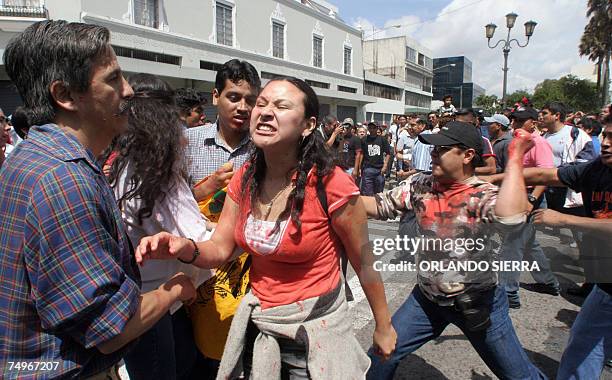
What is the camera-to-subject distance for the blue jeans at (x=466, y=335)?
224 centimetres

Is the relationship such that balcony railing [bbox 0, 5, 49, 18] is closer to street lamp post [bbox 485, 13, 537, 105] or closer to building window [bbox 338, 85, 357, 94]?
street lamp post [bbox 485, 13, 537, 105]

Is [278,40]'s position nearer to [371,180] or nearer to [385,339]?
[371,180]

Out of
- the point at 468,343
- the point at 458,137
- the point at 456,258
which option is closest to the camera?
the point at 456,258

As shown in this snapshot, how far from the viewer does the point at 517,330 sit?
12.3 ft

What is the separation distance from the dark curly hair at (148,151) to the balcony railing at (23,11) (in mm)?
20656

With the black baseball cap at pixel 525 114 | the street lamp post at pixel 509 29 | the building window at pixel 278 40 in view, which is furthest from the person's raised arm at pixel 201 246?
the building window at pixel 278 40

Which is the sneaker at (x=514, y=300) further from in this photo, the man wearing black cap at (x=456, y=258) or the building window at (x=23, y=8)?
the building window at (x=23, y=8)

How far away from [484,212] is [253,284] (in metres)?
1.21

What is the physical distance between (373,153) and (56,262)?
8.37 m

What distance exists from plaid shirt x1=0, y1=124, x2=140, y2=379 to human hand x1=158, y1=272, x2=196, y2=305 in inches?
10.1

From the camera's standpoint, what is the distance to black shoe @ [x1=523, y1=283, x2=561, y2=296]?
4.45 meters

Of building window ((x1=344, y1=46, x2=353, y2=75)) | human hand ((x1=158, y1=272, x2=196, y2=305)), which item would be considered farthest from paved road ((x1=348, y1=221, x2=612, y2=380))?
building window ((x1=344, y1=46, x2=353, y2=75))

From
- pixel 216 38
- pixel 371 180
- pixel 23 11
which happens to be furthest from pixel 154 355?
pixel 216 38

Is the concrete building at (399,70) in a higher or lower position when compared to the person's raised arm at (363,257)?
higher
